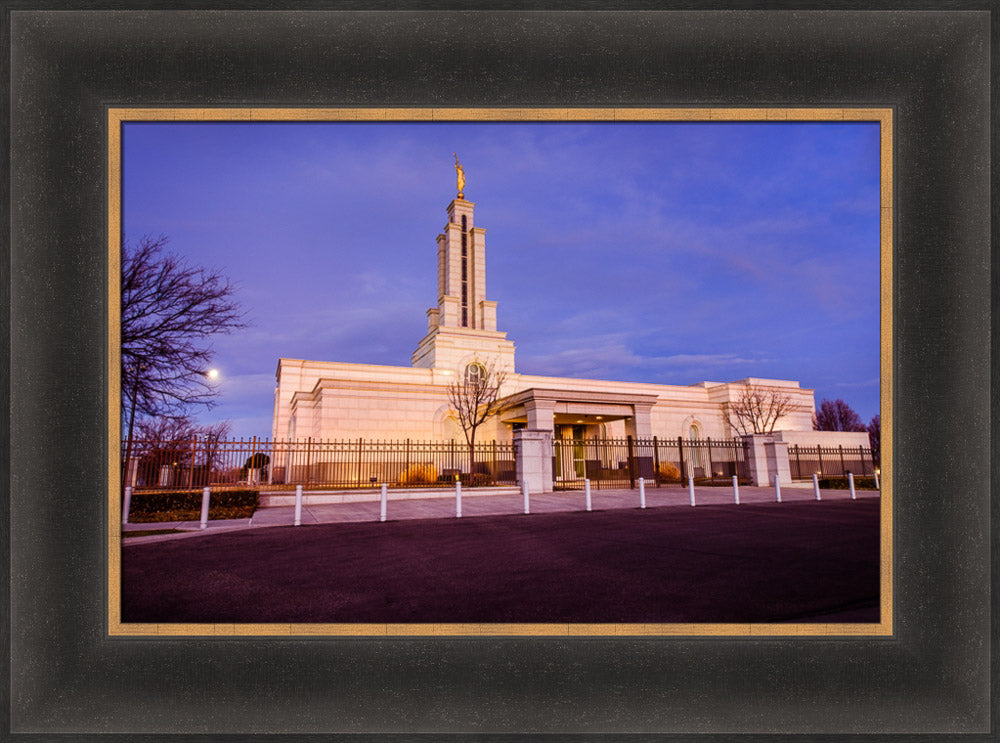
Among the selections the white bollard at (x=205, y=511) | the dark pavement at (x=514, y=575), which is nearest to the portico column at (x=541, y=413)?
the dark pavement at (x=514, y=575)

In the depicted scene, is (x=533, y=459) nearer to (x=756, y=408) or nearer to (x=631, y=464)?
(x=631, y=464)

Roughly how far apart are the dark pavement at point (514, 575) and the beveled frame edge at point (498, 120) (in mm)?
108

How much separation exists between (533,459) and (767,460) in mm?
10373

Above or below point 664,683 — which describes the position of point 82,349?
above

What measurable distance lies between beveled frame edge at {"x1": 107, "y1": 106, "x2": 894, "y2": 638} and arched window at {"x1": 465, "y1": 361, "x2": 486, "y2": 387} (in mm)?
28367

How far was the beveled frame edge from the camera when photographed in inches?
145

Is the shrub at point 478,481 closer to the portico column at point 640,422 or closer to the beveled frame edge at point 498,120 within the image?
the portico column at point 640,422

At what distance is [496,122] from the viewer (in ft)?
13.6

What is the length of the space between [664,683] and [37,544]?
14.6 feet

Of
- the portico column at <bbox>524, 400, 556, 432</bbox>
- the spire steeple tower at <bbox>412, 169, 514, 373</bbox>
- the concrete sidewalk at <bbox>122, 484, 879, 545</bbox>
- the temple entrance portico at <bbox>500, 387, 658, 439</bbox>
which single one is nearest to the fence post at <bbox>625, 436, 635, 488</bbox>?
the temple entrance portico at <bbox>500, 387, 658, 439</bbox>

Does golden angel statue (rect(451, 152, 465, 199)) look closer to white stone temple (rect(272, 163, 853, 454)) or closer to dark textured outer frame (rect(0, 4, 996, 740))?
white stone temple (rect(272, 163, 853, 454))

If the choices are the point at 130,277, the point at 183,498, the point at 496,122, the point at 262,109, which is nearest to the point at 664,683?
the point at 496,122

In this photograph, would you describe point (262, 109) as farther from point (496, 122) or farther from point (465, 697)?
point (465, 697)

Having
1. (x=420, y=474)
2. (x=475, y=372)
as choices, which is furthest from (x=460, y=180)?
(x=420, y=474)
